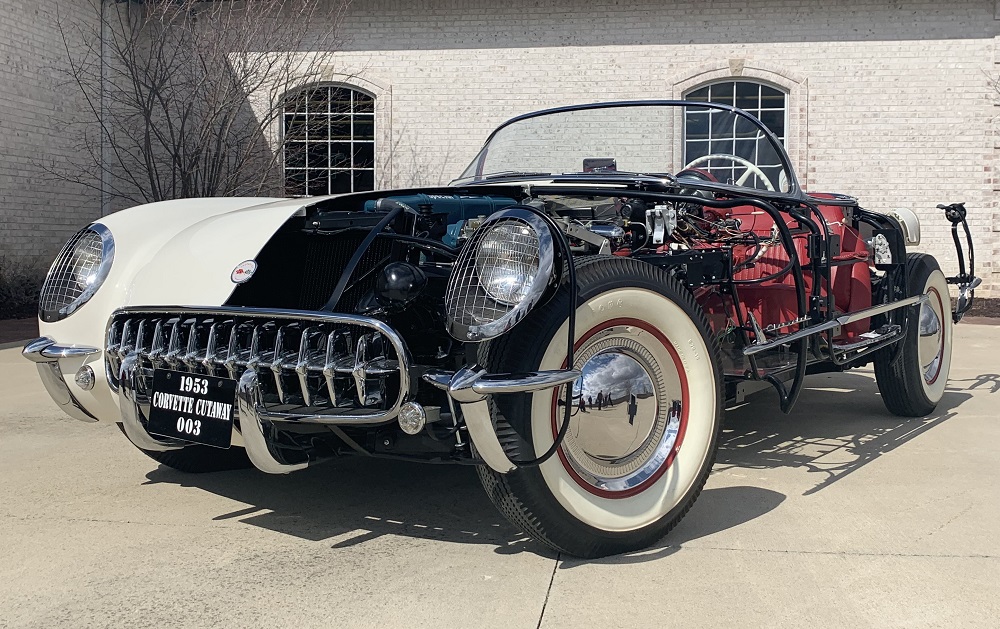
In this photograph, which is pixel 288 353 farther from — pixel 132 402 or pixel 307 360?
pixel 132 402

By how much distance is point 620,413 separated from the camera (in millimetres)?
2479

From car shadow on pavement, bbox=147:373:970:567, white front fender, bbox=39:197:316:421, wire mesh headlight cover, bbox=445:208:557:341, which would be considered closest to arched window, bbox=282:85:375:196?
car shadow on pavement, bbox=147:373:970:567

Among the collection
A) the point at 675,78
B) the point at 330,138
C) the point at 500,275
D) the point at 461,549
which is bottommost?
the point at 461,549

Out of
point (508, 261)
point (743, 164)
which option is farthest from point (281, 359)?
point (743, 164)

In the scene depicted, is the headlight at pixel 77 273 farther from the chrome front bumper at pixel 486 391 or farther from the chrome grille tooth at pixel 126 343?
the chrome front bumper at pixel 486 391

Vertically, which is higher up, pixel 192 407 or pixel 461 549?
pixel 192 407

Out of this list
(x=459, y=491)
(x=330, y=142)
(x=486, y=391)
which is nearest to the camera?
(x=486, y=391)

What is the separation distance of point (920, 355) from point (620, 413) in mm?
2715

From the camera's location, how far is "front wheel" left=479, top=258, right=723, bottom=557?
224cm

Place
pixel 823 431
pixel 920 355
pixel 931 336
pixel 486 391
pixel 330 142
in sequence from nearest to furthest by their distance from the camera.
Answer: pixel 486 391
pixel 823 431
pixel 920 355
pixel 931 336
pixel 330 142

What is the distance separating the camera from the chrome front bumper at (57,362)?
2.87m

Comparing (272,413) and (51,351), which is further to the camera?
(51,351)

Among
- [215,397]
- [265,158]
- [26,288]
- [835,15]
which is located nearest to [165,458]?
[215,397]

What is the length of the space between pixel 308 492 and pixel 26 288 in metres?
9.59
